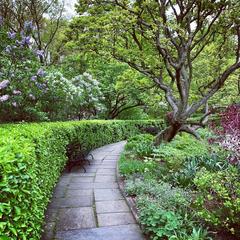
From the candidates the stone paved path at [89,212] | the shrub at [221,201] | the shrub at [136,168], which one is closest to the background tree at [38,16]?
the shrub at [136,168]

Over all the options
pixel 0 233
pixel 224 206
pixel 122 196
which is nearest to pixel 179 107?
pixel 122 196

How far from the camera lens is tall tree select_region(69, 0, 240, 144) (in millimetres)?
7703

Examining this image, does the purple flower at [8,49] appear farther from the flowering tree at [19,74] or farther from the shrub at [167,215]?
the shrub at [167,215]

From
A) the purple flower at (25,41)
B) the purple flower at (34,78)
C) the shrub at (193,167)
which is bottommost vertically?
the shrub at (193,167)

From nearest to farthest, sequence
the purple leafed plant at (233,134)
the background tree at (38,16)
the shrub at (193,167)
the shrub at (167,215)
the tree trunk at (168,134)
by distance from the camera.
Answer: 1. the shrub at (167,215)
2. the purple leafed plant at (233,134)
3. the shrub at (193,167)
4. the tree trunk at (168,134)
5. the background tree at (38,16)

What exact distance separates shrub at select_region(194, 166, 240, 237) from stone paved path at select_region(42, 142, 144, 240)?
888 mm

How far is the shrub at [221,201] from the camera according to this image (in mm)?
3355

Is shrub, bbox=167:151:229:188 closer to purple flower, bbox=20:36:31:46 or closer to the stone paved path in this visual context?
the stone paved path

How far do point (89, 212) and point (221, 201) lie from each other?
Answer: 1.90 meters

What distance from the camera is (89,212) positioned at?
4289 mm

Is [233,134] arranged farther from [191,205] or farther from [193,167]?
[191,205]

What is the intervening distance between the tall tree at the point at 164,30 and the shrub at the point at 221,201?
14.2ft

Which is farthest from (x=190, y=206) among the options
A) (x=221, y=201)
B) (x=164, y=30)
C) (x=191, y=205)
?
(x=164, y=30)

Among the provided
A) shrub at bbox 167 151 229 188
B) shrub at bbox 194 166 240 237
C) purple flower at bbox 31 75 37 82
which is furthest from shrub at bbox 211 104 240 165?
purple flower at bbox 31 75 37 82
